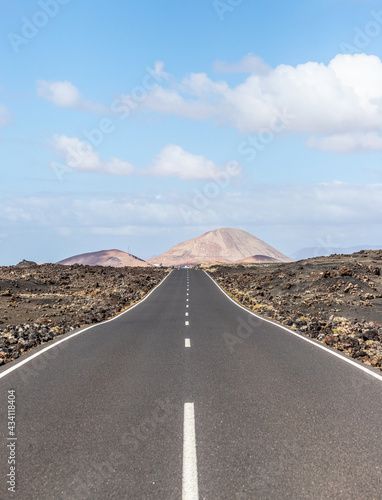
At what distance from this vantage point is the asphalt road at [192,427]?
4371 millimetres

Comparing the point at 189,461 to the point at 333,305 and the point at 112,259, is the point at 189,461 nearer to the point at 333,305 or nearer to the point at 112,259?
the point at 333,305

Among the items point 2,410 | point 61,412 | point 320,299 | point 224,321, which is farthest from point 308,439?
point 320,299

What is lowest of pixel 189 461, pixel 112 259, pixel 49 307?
pixel 189 461

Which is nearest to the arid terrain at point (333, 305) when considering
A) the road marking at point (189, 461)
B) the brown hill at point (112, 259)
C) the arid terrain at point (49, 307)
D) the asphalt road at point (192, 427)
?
the asphalt road at point (192, 427)

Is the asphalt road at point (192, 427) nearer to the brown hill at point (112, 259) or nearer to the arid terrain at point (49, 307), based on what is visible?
the arid terrain at point (49, 307)

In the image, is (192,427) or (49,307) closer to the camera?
(192,427)

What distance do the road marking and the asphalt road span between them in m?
0.01

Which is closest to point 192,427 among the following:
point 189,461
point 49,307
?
point 189,461

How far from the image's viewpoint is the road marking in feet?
13.8

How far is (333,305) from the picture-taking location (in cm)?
2806

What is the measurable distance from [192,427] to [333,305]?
78.2 feet

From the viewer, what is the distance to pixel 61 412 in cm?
664

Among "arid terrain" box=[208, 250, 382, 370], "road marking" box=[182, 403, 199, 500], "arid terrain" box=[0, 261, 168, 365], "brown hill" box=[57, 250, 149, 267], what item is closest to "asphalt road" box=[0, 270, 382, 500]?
"road marking" box=[182, 403, 199, 500]

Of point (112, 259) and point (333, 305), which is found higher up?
point (112, 259)
